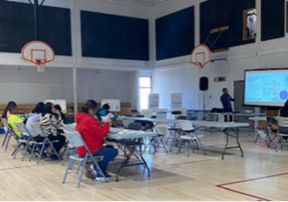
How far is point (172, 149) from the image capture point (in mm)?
7574

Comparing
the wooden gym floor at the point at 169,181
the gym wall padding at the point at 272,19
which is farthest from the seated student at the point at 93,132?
the gym wall padding at the point at 272,19

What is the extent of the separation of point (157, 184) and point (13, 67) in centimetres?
1126

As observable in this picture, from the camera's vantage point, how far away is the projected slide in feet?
32.2

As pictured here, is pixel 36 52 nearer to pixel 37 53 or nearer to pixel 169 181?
pixel 37 53

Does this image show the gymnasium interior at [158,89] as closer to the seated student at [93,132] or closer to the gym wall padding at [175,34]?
the gym wall padding at [175,34]

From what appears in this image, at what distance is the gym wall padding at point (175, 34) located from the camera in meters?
14.3

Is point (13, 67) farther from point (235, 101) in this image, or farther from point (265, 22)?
point (265, 22)

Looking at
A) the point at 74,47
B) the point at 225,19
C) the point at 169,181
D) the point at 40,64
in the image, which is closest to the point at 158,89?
the point at 74,47

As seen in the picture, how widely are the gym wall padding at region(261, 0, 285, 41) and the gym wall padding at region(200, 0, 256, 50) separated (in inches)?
21.3

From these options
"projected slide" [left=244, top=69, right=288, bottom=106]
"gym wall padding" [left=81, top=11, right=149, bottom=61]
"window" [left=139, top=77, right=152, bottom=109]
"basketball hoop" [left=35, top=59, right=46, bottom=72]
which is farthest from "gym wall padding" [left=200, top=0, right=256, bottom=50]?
"basketball hoop" [left=35, top=59, right=46, bottom=72]

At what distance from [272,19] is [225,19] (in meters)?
2.19

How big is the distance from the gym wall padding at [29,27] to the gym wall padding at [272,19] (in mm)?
8254

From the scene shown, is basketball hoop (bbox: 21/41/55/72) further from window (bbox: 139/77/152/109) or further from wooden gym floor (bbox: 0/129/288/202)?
window (bbox: 139/77/152/109)

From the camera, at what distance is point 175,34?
15039 millimetres
